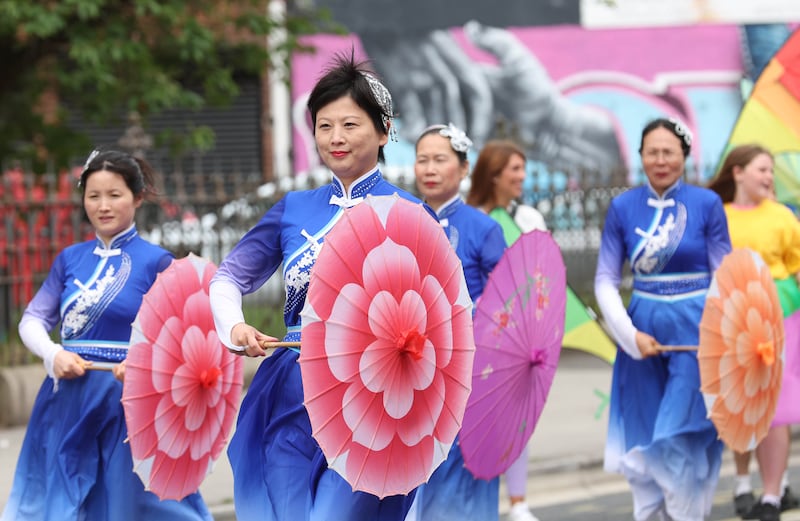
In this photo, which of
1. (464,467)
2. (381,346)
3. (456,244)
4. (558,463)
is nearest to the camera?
(381,346)

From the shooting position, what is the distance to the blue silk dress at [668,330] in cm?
652

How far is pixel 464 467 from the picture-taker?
6094mm

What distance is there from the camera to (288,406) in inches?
173

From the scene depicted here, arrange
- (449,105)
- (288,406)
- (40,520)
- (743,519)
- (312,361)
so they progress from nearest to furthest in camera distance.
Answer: (312,361), (288,406), (40,520), (743,519), (449,105)

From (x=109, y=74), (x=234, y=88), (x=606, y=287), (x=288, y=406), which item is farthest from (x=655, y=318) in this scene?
(x=234, y=88)

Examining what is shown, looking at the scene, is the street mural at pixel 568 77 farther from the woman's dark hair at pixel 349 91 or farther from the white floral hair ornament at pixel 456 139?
the woman's dark hair at pixel 349 91

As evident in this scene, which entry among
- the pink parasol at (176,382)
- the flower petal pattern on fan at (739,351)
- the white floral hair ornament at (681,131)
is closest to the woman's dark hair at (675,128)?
the white floral hair ornament at (681,131)

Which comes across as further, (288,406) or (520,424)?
(520,424)

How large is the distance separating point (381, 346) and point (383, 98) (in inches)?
32.0

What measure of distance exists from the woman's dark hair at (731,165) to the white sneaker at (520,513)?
1.99m

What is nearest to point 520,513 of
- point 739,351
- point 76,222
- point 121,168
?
point 739,351

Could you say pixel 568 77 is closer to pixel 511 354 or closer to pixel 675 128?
pixel 675 128

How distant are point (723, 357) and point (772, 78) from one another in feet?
7.81

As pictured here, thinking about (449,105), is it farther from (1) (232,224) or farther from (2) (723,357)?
(2) (723,357)
